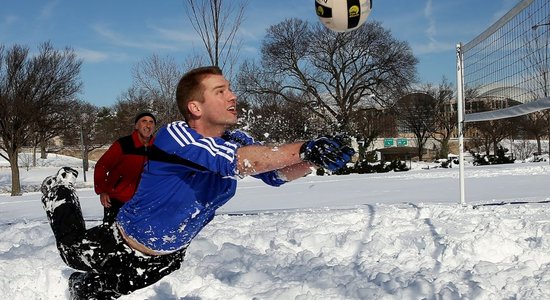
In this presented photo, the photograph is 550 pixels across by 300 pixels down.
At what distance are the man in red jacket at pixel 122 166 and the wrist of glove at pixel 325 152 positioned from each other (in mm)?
3075

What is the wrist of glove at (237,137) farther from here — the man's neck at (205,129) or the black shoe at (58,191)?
the black shoe at (58,191)

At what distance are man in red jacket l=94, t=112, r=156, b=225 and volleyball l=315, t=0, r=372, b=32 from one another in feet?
6.62

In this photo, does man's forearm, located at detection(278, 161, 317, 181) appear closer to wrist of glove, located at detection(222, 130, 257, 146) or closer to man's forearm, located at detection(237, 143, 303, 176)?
wrist of glove, located at detection(222, 130, 257, 146)

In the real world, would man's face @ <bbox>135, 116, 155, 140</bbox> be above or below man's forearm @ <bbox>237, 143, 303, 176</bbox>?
above

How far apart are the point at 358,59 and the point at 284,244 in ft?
117

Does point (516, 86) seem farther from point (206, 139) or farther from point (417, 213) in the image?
point (206, 139)

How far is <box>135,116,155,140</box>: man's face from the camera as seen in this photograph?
5320mm

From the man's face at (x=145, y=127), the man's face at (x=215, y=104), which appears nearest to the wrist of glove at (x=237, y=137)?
the man's face at (x=215, y=104)

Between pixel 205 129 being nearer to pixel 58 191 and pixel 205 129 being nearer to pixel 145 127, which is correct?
pixel 58 191

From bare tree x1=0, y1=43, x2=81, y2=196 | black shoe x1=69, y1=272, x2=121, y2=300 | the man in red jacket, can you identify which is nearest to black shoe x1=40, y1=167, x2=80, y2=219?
black shoe x1=69, y1=272, x2=121, y2=300

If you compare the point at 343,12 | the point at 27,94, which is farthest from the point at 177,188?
the point at 27,94

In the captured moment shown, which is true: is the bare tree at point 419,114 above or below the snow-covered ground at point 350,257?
above

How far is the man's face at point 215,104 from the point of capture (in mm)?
2535

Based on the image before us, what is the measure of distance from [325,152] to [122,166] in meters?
3.45
